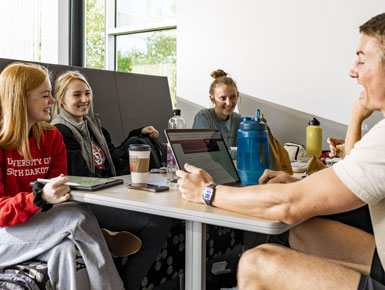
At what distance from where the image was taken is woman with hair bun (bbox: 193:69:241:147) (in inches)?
123

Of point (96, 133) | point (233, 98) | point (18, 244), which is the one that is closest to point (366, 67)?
point (18, 244)

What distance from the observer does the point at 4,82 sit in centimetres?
170

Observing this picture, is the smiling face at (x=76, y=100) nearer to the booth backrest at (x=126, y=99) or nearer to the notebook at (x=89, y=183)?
the booth backrest at (x=126, y=99)

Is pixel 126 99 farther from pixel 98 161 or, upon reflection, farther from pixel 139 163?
pixel 139 163

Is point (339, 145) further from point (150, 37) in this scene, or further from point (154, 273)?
point (150, 37)

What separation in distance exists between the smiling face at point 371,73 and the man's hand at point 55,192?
0.96m

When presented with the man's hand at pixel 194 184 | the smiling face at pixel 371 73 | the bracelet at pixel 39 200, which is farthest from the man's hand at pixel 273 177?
the bracelet at pixel 39 200

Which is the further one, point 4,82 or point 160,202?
point 4,82

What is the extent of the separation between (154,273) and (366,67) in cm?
108

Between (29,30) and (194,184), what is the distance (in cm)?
437

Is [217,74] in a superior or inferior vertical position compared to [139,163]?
superior

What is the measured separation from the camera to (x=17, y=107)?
1669mm

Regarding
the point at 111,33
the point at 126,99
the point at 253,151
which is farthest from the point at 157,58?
the point at 253,151

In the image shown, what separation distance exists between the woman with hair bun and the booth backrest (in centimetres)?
64
